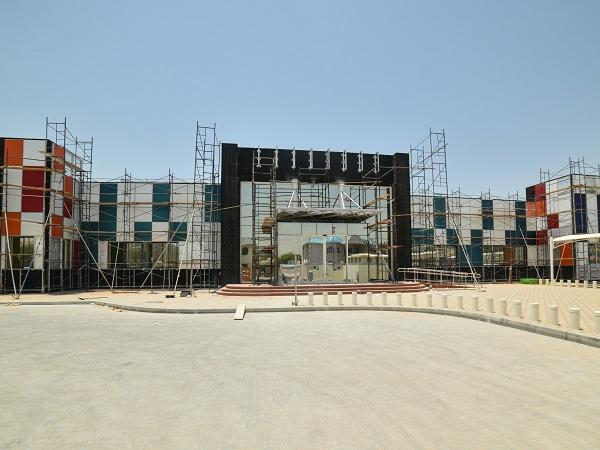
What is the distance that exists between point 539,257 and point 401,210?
13.6 m

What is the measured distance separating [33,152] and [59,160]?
1344mm

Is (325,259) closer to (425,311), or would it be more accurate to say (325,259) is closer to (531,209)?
(425,311)

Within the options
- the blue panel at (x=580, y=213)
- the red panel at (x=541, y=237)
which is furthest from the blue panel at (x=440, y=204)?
the blue panel at (x=580, y=213)

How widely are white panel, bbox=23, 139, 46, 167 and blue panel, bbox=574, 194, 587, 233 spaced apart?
119 ft

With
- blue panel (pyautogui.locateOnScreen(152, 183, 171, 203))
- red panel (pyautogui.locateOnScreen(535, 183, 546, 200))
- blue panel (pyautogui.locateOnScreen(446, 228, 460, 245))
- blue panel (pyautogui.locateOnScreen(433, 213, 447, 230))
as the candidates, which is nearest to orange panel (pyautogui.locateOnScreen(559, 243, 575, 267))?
red panel (pyautogui.locateOnScreen(535, 183, 546, 200))

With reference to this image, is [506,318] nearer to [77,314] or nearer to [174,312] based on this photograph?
[174,312]

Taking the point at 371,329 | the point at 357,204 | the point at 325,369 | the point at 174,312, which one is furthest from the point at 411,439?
the point at 357,204

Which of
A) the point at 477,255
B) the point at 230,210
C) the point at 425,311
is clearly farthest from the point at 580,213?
the point at 230,210

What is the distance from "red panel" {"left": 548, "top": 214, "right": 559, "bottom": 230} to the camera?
33.5 metres

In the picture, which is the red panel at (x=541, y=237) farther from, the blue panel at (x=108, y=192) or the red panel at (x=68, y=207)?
the red panel at (x=68, y=207)

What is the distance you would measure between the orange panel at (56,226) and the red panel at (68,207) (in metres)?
0.65

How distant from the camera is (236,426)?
480cm

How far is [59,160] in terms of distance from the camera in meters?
25.1

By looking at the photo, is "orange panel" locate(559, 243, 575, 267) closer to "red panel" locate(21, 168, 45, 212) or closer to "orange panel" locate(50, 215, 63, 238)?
"orange panel" locate(50, 215, 63, 238)
